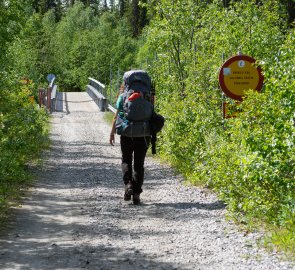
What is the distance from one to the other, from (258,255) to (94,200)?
391cm

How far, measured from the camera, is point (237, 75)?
9344 mm

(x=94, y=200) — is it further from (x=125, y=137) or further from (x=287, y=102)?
(x=287, y=102)

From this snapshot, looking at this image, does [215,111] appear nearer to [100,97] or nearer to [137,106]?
[137,106]

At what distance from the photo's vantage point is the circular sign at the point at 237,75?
935 cm

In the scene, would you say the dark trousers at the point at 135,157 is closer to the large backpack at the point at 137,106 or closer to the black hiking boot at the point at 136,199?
the black hiking boot at the point at 136,199

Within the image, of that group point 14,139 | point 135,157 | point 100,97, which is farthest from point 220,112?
point 100,97

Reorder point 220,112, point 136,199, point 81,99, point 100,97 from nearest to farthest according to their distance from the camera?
point 136,199 → point 220,112 → point 100,97 → point 81,99

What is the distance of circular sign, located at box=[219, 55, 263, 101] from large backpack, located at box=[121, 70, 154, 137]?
3.67ft

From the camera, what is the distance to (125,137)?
9484 millimetres

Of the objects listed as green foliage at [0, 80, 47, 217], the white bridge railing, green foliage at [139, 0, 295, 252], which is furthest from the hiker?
the white bridge railing

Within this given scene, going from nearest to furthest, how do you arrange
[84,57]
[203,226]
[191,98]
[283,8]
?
[203,226]
[191,98]
[283,8]
[84,57]

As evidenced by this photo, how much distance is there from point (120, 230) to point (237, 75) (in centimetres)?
303

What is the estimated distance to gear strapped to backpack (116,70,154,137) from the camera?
9.20 meters

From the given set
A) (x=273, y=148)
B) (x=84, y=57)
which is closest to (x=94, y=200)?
(x=273, y=148)
